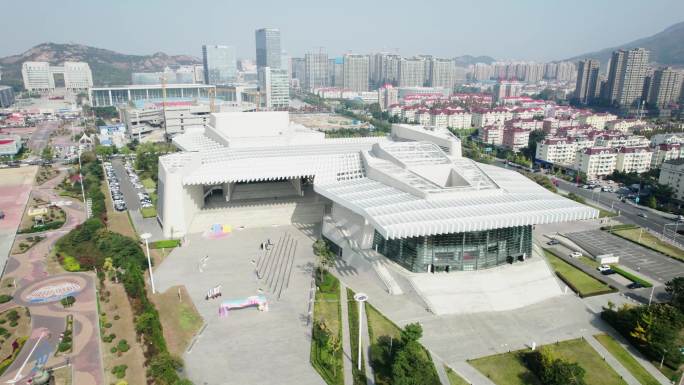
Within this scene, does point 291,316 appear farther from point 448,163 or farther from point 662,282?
point 662,282

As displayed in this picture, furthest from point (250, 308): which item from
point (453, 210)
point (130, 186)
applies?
point (130, 186)

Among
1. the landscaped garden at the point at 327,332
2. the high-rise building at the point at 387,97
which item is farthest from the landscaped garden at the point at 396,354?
the high-rise building at the point at 387,97

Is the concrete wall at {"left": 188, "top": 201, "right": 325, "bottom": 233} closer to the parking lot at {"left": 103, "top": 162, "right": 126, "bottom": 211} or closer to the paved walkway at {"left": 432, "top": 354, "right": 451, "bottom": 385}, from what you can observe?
the parking lot at {"left": 103, "top": 162, "right": 126, "bottom": 211}

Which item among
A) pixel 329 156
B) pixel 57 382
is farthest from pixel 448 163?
pixel 57 382

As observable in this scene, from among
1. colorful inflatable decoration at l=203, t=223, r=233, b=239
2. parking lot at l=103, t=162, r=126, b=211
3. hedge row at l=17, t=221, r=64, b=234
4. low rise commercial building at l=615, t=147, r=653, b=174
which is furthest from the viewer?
low rise commercial building at l=615, t=147, r=653, b=174

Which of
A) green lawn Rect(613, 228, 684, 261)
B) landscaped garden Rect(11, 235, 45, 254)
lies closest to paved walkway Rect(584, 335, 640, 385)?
green lawn Rect(613, 228, 684, 261)

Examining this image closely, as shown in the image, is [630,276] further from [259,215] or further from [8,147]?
[8,147]
